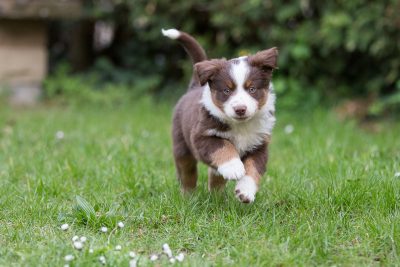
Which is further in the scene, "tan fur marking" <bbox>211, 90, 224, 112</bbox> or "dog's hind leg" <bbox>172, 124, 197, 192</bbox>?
"dog's hind leg" <bbox>172, 124, 197, 192</bbox>

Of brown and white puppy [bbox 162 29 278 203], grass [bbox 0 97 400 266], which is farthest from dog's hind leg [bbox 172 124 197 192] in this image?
brown and white puppy [bbox 162 29 278 203]

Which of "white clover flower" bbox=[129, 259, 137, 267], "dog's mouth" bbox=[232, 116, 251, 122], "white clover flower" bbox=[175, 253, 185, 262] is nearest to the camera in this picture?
"white clover flower" bbox=[129, 259, 137, 267]

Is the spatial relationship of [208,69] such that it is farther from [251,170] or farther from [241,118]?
[251,170]

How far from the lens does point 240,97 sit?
Answer: 13.5 feet

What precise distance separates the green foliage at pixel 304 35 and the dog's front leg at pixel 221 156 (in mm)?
3722

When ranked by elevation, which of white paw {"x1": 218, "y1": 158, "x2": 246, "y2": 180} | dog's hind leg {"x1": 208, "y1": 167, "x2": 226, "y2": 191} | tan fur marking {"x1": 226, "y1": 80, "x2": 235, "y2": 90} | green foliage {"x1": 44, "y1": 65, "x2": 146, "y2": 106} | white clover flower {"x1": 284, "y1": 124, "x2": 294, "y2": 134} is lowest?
green foliage {"x1": 44, "y1": 65, "x2": 146, "y2": 106}

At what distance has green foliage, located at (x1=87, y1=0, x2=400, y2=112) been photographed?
780 cm

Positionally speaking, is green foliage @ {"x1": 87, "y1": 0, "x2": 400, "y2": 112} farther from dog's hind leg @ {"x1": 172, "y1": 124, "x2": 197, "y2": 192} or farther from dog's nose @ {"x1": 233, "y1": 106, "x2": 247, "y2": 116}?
dog's nose @ {"x1": 233, "y1": 106, "x2": 247, "y2": 116}

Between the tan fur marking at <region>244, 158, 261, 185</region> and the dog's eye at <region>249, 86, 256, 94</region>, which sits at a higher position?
the dog's eye at <region>249, 86, 256, 94</region>

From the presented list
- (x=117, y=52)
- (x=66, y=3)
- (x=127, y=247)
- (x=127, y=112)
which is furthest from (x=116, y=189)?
(x=117, y=52)

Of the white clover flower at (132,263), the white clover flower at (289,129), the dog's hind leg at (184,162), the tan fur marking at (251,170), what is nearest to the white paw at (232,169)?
the tan fur marking at (251,170)

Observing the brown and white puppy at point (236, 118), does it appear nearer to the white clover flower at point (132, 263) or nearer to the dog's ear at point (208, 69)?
the dog's ear at point (208, 69)

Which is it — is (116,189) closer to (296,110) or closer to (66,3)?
(296,110)

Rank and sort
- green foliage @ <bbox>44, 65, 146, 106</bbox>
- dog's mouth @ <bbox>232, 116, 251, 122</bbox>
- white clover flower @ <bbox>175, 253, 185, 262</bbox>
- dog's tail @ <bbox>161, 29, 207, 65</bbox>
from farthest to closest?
green foliage @ <bbox>44, 65, 146, 106</bbox>, dog's tail @ <bbox>161, 29, 207, 65</bbox>, dog's mouth @ <bbox>232, 116, 251, 122</bbox>, white clover flower @ <bbox>175, 253, 185, 262</bbox>
